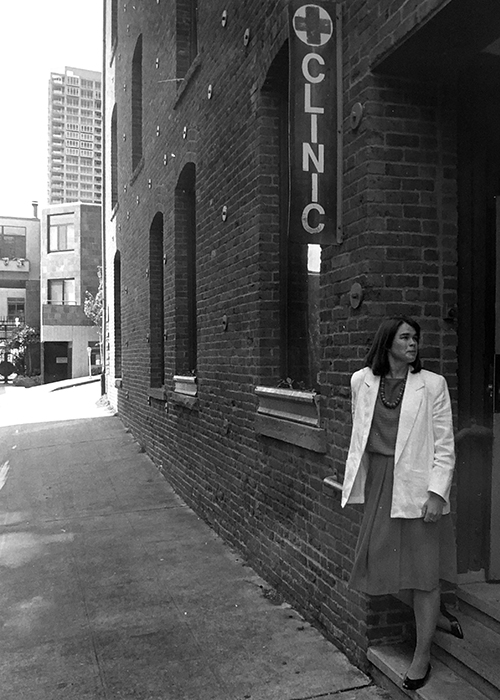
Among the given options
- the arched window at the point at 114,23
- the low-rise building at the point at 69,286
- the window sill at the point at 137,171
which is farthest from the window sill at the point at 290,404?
the low-rise building at the point at 69,286

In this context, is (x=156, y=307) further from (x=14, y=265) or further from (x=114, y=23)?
(x=14, y=265)

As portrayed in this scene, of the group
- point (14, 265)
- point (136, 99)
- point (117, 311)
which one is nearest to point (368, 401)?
point (136, 99)

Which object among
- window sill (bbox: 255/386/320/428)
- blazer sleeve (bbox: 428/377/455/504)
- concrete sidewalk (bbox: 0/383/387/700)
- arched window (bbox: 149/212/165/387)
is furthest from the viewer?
arched window (bbox: 149/212/165/387)

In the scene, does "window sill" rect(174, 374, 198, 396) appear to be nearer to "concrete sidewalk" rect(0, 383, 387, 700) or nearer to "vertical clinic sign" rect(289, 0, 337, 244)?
"concrete sidewalk" rect(0, 383, 387, 700)

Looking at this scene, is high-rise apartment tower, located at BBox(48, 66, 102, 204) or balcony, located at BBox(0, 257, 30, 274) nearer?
balcony, located at BBox(0, 257, 30, 274)

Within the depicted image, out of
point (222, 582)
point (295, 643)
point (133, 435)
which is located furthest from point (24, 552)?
point (133, 435)

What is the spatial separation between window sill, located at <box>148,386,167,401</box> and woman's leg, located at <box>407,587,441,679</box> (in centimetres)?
649

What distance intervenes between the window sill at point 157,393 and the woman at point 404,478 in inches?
249

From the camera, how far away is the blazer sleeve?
10.7ft

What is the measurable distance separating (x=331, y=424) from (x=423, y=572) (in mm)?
1240

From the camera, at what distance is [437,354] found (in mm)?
3902

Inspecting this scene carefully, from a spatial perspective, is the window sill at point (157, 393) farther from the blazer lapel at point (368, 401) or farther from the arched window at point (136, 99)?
the blazer lapel at point (368, 401)

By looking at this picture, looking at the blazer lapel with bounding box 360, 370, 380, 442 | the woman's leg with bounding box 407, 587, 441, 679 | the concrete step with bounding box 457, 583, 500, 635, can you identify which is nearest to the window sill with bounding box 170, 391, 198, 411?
the concrete step with bounding box 457, 583, 500, 635

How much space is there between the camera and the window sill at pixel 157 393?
9.73 metres
